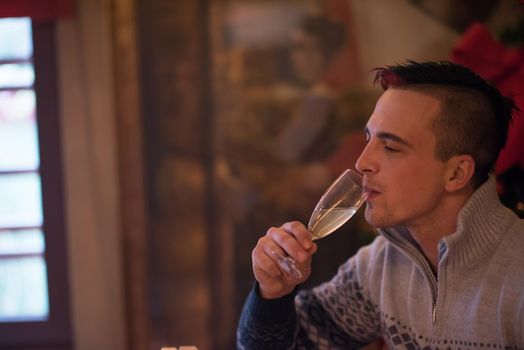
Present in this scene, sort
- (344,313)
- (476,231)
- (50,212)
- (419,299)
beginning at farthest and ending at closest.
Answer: (50,212) < (344,313) < (419,299) < (476,231)

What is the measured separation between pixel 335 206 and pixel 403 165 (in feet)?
0.57

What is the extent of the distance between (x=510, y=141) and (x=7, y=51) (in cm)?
217

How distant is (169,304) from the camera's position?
2914mm

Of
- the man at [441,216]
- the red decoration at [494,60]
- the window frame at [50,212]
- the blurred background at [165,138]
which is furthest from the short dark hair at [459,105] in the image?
the window frame at [50,212]

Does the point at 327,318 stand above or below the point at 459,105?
below

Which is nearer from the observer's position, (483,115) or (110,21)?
(483,115)

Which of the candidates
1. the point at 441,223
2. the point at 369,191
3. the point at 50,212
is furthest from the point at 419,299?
the point at 50,212

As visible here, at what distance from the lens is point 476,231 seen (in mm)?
1246

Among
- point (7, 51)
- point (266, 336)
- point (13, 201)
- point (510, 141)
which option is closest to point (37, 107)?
point (7, 51)

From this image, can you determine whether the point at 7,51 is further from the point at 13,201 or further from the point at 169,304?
the point at 169,304

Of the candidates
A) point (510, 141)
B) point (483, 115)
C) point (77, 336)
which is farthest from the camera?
point (77, 336)

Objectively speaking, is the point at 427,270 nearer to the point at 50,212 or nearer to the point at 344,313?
the point at 344,313

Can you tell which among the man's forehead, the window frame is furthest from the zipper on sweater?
the window frame

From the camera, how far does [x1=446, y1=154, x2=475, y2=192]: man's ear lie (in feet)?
4.22
